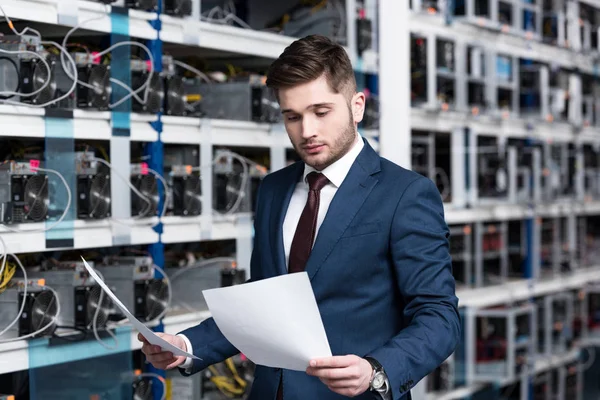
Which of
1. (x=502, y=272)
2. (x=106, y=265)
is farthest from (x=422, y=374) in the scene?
(x=502, y=272)

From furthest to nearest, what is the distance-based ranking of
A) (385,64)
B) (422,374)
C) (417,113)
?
(417,113)
(385,64)
(422,374)

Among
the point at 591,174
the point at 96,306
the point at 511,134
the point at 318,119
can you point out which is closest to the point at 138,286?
the point at 96,306

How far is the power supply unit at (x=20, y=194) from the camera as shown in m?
2.96

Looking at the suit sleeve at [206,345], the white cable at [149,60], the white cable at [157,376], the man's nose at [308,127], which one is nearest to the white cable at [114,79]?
the white cable at [149,60]

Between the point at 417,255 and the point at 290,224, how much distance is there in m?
0.35

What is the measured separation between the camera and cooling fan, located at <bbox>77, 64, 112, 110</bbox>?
3234 mm

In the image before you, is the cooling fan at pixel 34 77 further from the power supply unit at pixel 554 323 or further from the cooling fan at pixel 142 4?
the power supply unit at pixel 554 323

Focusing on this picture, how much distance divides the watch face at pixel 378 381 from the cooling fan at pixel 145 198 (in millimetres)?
1951

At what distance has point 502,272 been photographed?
5.83m

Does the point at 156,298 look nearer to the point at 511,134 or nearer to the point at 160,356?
the point at 160,356

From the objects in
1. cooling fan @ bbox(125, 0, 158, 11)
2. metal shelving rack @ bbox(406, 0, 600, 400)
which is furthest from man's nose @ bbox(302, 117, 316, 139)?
metal shelving rack @ bbox(406, 0, 600, 400)

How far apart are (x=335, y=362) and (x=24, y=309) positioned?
1.72m

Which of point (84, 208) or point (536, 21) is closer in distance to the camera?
point (84, 208)

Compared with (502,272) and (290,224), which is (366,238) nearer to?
(290,224)
